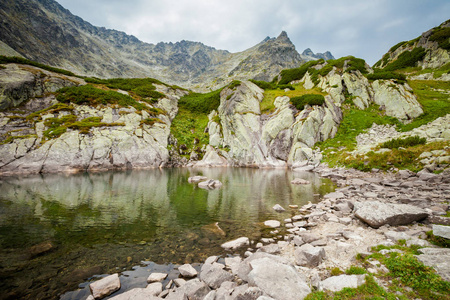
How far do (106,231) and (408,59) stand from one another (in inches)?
4759

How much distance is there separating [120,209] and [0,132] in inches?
1866

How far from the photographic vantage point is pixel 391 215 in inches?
389

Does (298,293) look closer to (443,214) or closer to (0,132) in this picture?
(443,214)

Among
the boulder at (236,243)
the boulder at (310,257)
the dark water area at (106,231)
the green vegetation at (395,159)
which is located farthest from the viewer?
the green vegetation at (395,159)

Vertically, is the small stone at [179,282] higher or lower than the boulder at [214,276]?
lower

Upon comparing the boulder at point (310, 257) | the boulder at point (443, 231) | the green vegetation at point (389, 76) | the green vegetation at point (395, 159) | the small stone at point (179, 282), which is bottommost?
the small stone at point (179, 282)

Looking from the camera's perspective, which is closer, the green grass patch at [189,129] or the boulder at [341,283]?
the boulder at [341,283]

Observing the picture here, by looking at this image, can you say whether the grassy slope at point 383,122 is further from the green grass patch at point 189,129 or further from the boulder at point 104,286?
the green grass patch at point 189,129

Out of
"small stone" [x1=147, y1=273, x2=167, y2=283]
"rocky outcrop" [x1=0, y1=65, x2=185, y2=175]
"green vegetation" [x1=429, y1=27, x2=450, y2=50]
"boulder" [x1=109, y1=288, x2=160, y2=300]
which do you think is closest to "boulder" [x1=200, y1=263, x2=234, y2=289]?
"small stone" [x1=147, y1=273, x2=167, y2=283]

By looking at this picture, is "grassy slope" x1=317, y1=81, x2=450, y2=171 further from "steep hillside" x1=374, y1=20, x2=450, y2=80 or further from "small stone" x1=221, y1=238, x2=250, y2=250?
"small stone" x1=221, y1=238, x2=250, y2=250

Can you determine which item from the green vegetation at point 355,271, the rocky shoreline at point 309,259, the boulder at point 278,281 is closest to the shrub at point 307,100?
the rocky shoreline at point 309,259

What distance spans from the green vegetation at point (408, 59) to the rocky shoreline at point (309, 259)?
330 feet

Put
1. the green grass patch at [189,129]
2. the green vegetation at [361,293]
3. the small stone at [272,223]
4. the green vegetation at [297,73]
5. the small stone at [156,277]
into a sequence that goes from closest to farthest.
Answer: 1. the green vegetation at [361,293]
2. the small stone at [156,277]
3. the small stone at [272,223]
4. the green grass patch at [189,129]
5. the green vegetation at [297,73]

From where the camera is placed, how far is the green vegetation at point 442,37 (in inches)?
2734
